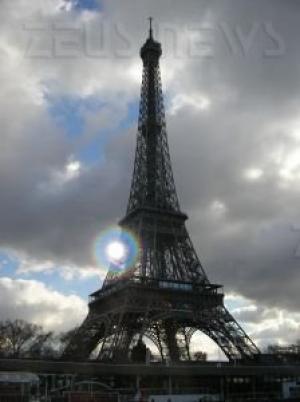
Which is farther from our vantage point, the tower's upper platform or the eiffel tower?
the tower's upper platform

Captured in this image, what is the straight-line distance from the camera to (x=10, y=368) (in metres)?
56.7

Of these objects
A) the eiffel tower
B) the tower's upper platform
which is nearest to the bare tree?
the eiffel tower

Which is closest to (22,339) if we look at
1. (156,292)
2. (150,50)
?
(156,292)

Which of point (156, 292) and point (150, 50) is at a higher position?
point (150, 50)

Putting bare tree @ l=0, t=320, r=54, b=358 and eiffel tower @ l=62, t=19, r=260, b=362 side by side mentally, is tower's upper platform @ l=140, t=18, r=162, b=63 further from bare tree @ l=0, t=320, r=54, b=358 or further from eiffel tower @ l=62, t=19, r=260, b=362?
bare tree @ l=0, t=320, r=54, b=358

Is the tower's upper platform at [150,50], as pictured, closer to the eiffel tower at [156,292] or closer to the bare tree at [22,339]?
the eiffel tower at [156,292]

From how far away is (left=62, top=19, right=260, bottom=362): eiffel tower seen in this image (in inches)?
3017

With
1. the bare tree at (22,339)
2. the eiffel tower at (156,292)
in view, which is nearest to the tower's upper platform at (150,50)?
the eiffel tower at (156,292)

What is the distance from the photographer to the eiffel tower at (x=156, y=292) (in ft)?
251

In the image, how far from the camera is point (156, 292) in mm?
78438

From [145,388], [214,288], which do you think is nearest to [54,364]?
[145,388]

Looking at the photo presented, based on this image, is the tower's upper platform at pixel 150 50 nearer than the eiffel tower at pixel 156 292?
No

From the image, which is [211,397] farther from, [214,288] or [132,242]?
[132,242]

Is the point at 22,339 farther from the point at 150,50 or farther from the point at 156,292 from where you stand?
the point at 150,50
